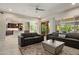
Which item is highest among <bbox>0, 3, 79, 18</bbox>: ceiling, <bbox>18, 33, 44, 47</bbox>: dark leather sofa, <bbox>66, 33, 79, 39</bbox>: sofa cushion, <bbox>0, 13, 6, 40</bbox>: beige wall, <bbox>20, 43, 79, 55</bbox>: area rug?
<bbox>0, 3, 79, 18</bbox>: ceiling

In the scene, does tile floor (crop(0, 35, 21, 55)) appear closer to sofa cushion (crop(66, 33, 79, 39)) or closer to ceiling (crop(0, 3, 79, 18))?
ceiling (crop(0, 3, 79, 18))

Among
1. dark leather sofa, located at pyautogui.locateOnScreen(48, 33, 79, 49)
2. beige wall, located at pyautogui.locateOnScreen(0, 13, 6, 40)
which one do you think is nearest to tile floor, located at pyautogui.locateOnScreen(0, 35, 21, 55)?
beige wall, located at pyautogui.locateOnScreen(0, 13, 6, 40)

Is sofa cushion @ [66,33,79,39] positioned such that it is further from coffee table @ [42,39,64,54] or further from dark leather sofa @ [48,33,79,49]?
coffee table @ [42,39,64,54]

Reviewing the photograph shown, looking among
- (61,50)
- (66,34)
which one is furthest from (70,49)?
(66,34)

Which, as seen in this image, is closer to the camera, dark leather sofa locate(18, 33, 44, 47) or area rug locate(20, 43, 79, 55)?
area rug locate(20, 43, 79, 55)

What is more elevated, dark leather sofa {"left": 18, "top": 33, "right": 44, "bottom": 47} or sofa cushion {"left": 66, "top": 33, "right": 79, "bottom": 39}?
sofa cushion {"left": 66, "top": 33, "right": 79, "bottom": 39}

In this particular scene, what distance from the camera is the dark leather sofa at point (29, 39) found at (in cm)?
304

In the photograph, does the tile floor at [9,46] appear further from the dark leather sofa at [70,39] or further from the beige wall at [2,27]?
the dark leather sofa at [70,39]

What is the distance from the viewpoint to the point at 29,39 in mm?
3150

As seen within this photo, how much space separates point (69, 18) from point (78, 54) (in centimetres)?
110

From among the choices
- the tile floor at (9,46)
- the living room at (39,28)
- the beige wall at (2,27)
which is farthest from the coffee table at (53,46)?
the beige wall at (2,27)

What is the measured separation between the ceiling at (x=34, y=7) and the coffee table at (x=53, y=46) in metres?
0.88

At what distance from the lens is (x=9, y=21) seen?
290cm

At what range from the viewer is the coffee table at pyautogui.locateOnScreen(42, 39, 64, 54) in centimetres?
273
